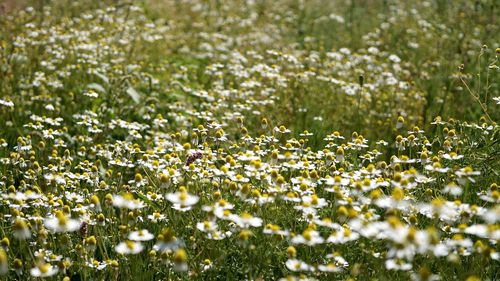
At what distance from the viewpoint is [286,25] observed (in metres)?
7.92

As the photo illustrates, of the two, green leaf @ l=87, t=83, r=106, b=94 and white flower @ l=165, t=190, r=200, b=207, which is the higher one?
white flower @ l=165, t=190, r=200, b=207

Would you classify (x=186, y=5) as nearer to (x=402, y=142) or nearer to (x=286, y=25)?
(x=286, y=25)

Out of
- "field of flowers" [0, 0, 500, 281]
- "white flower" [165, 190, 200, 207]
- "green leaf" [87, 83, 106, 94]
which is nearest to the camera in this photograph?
"white flower" [165, 190, 200, 207]

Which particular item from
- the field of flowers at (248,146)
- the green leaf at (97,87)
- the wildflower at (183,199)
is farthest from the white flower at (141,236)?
the green leaf at (97,87)

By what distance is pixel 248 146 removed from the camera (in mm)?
3986

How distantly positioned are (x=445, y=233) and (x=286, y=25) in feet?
18.5

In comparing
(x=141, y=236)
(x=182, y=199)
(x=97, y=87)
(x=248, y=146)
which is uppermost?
(x=182, y=199)

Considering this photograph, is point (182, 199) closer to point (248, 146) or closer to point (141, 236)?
point (141, 236)

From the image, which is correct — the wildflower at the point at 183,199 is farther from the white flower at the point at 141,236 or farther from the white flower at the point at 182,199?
the white flower at the point at 141,236

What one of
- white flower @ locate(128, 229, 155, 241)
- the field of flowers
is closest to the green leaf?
the field of flowers

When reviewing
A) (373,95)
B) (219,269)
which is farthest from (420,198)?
(373,95)

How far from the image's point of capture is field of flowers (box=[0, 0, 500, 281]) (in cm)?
232

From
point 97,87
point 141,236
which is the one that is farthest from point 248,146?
point 141,236

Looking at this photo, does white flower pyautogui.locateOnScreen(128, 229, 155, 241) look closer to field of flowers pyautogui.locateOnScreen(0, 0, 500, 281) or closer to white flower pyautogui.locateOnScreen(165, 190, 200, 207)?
field of flowers pyautogui.locateOnScreen(0, 0, 500, 281)
